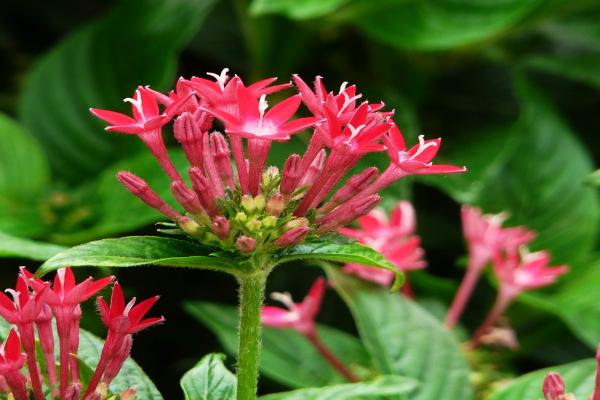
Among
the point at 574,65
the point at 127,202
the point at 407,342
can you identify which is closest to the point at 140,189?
the point at 407,342

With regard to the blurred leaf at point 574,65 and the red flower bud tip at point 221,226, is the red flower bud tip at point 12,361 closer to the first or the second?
the red flower bud tip at point 221,226

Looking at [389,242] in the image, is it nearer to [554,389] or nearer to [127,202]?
[127,202]

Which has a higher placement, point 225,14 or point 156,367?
point 225,14

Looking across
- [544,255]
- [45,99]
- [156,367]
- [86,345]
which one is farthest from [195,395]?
[45,99]

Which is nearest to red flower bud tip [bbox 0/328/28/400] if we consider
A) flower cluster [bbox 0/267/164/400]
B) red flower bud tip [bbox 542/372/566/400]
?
flower cluster [bbox 0/267/164/400]

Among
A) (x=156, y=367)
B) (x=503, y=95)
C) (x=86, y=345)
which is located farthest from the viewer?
(x=503, y=95)

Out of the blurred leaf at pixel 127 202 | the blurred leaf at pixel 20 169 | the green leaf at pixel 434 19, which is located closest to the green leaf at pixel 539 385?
the blurred leaf at pixel 127 202

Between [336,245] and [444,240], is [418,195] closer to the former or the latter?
[444,240]

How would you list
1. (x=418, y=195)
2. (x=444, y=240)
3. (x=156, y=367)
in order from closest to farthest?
(x=156, y=367)
(x=444, y=240)
(x=418, y=195)
